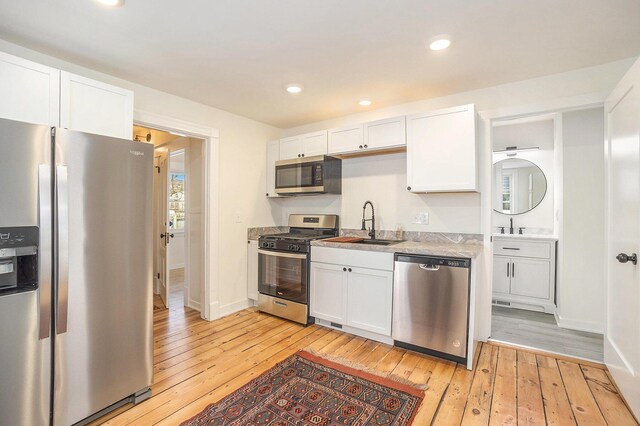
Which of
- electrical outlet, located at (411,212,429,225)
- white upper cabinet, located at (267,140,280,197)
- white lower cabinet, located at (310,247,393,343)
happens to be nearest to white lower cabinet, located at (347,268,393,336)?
white lower cabinet, located at (310,247,393,343)

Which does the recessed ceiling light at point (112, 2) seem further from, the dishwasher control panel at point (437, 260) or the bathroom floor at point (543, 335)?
the bathroom floor at point (543, 335)

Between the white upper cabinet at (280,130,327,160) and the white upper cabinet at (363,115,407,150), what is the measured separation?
22.4 inches

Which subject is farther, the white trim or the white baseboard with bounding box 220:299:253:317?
the white trim

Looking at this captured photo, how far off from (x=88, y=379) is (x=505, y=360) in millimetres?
3052

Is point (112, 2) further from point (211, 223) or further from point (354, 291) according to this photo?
point (354, 291)

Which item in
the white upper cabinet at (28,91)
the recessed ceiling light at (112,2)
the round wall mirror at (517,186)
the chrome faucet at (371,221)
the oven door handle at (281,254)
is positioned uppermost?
the recessed ceiling light at (112,2)

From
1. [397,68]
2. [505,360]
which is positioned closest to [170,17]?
[397,68]

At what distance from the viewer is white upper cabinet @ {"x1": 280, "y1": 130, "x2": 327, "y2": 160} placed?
3.52 meters

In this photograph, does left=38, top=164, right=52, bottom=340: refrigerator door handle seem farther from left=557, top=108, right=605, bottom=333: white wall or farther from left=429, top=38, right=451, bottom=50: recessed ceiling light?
left=557, top=108, right=605, bottom=333: white wall

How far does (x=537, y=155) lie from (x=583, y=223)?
1.36 meters

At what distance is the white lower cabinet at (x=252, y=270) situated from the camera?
3.75m

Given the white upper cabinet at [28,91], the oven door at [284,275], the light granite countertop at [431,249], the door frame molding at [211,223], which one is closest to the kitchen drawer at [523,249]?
the light granite countertop at [431,249]

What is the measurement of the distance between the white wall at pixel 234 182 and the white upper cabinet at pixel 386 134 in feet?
5.11

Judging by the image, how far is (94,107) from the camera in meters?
2.12
